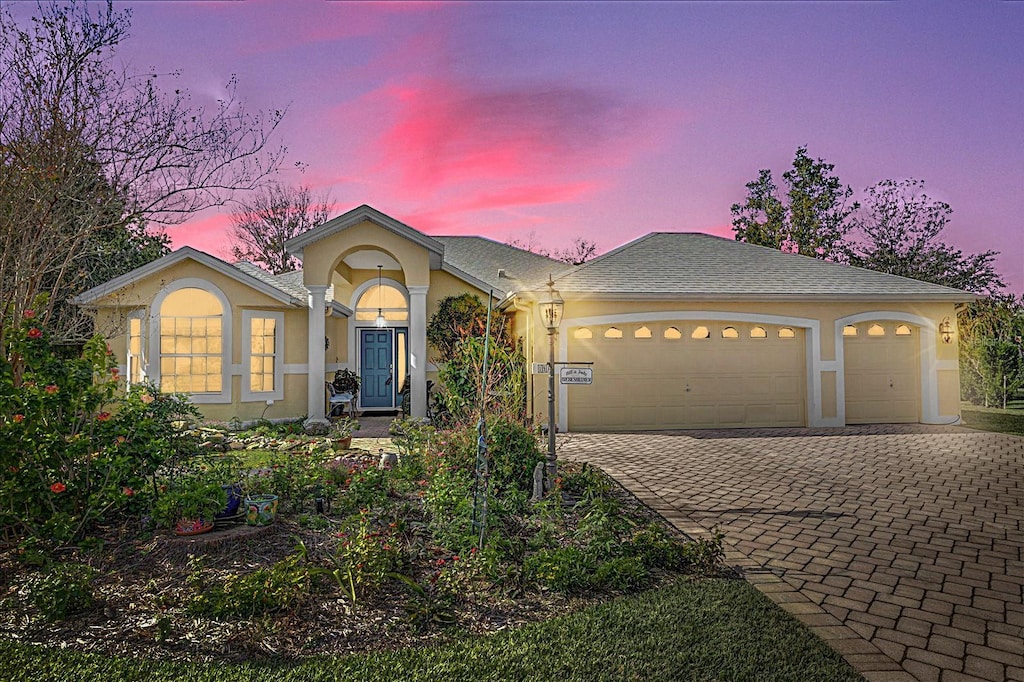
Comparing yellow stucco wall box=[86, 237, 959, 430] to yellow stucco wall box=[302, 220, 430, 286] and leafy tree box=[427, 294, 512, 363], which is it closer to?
yellow stucco wall box=[302, 220, 430, 286]

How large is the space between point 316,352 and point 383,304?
10.3 feet

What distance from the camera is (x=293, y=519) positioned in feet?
17.6

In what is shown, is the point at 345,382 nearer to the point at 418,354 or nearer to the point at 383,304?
the point at 418,354

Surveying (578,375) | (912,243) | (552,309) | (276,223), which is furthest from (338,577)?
(912,243)

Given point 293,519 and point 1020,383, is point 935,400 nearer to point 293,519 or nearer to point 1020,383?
point 1020,383

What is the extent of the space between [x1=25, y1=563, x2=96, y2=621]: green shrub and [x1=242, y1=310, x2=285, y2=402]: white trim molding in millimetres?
8753

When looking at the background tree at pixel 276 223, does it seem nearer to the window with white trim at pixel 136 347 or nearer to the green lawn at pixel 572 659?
the window with white trim at pixel 136 347

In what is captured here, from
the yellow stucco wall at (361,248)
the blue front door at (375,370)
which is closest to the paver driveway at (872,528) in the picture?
the yellow stucco wall at (361,248)

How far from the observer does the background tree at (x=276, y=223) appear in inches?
1118

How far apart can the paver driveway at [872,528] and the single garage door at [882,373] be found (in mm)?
2095

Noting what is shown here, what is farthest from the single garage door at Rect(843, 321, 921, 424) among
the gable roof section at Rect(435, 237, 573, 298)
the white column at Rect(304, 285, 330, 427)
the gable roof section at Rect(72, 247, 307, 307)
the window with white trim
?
the window with white trim

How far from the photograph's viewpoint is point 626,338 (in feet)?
39.7

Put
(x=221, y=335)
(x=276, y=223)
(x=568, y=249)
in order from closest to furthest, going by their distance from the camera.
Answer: (x=221, y=335), (x=276, y=223), (x=568, y=249)

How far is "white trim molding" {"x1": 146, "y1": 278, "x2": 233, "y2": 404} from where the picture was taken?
39.2 ft
